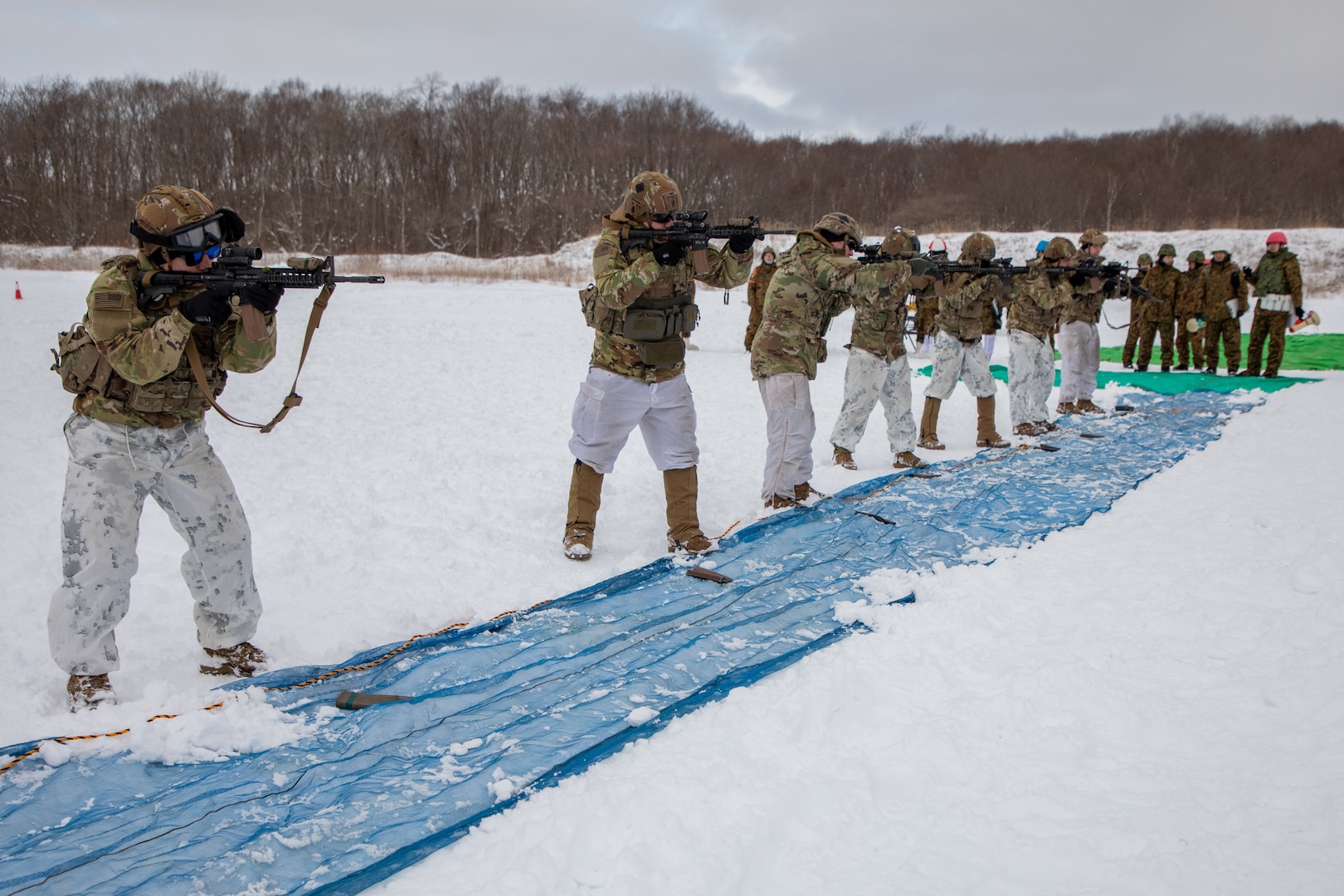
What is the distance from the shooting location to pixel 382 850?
7.35 feet

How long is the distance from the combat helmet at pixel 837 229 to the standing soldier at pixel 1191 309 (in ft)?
31.9

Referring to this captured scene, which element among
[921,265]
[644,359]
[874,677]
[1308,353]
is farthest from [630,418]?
[1308,353]

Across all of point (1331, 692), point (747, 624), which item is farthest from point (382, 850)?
point (1331, 692)

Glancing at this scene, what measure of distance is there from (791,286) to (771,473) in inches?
51.8

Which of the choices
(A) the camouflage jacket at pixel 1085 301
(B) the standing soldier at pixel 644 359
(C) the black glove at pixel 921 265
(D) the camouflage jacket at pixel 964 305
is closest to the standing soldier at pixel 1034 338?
(A) the camouflage jacket at pixel 1085 301

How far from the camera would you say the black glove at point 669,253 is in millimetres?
4402

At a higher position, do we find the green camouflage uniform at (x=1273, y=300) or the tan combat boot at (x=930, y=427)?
the green camouflage uniform at (x=1273, y=300)

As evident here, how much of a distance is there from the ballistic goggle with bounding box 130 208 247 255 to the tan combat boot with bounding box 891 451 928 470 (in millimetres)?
5351

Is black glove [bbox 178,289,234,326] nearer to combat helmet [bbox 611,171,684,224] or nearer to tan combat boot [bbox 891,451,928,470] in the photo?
combat helmet [bbox 611,171,684,224]

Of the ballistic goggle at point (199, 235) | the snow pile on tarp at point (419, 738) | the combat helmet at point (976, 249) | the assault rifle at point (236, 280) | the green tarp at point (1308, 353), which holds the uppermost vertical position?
the combat helmet at point (976, 249)

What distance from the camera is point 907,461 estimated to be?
6.97 meters

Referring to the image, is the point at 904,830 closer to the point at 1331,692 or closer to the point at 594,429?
the point at 1331,692

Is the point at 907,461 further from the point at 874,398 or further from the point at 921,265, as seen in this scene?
the point at 921,265

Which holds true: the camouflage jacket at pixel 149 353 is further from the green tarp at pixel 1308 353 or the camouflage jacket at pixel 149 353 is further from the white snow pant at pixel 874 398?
the green tarp at pixel 1308 353
